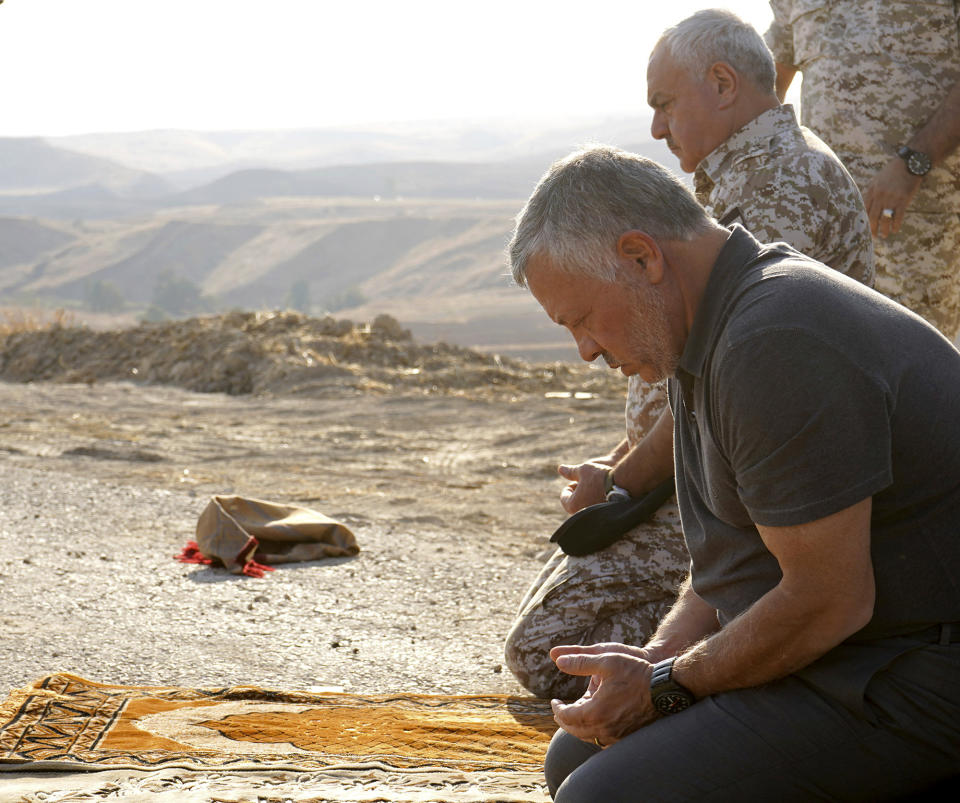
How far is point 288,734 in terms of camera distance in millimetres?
3213

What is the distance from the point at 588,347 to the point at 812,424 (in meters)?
0.48

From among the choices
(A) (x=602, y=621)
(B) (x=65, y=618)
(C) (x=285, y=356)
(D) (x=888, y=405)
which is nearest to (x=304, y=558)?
(B) (x=65, y=618)

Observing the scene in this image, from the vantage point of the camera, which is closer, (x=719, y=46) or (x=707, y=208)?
(x=719, y=46)

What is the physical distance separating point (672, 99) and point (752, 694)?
5.85 feet

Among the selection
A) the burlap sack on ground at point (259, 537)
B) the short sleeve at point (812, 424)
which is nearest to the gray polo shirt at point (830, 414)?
the short sleeve at point (812, 424)

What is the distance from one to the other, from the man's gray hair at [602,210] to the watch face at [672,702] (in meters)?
0.74

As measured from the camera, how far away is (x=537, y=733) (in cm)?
324

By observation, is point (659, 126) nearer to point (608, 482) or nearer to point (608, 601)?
point (608, 482)

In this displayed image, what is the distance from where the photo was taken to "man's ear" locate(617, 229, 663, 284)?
2.05 meters

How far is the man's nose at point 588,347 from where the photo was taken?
2184 mm

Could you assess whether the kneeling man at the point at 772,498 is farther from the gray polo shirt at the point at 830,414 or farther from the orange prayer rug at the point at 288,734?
the orange prayer rug at the point at 288,734

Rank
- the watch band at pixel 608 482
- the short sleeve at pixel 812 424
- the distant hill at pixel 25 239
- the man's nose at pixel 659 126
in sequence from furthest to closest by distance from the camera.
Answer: the distant hill at pixel 25 239 → the watch band at pixel 608 482 → the man's nose at pixel 659 126 → the short sleeve at pixel 812 424

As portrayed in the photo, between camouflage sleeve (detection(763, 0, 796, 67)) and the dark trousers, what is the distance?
3089 mm

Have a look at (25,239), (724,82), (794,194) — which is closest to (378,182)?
(25,239)
